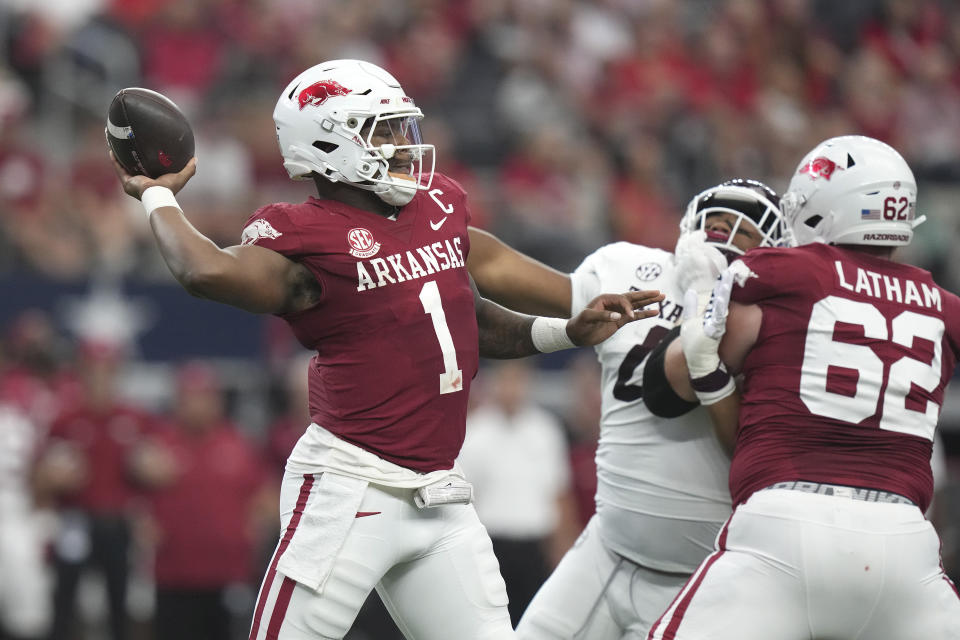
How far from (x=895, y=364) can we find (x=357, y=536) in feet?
5.03

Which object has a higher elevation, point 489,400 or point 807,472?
point 807,472

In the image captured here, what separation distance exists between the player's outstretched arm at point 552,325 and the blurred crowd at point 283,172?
370 centimetres

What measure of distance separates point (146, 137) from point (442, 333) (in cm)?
96

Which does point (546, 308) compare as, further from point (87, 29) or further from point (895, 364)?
point (87, 29)

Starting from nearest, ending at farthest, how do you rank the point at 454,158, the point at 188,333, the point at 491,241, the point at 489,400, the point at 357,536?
the point at 357,536, the point at 491,241, the point at 489,400, the point at 188,333, the point at 454,158

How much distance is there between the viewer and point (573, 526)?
821cm

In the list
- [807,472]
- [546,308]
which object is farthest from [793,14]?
[807,472]

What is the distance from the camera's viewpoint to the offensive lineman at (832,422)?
11.8ft

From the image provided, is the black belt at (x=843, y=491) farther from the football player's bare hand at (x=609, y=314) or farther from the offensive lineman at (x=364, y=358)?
the offensive lineman at (x=364, y=358)

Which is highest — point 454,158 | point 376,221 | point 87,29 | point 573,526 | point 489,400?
point 376,221

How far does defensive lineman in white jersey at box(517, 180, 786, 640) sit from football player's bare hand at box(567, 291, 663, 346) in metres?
0.25

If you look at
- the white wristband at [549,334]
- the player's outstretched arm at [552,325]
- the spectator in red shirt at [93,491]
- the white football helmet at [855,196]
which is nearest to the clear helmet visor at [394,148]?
the player's outstretched arm at [552,325]

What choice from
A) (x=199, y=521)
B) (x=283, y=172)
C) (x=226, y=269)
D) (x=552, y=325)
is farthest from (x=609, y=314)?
(x=283, y=172)

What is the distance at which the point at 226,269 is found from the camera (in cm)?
348
